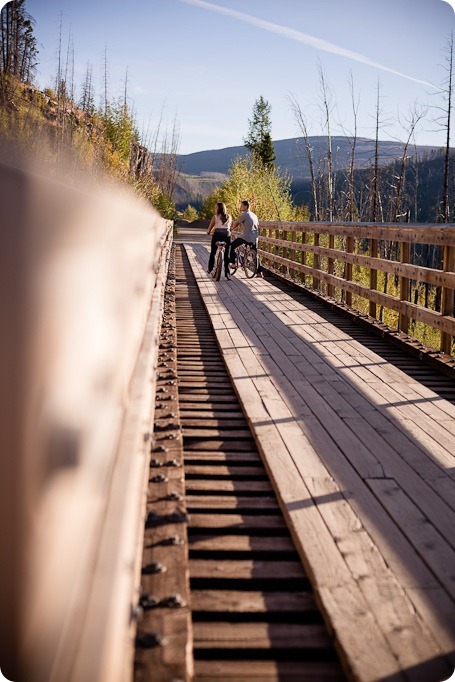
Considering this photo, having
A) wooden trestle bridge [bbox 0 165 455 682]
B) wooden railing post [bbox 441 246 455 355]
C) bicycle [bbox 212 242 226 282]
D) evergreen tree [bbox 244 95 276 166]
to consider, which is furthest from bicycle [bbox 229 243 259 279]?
evergreen tree [bbox 244 95 276 166]

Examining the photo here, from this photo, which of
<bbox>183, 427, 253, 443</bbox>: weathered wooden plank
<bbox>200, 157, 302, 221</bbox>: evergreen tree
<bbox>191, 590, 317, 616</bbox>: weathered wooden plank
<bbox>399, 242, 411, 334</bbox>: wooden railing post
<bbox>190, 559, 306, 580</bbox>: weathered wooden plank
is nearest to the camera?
<bbox>191, 590, 317, 616</bbox>: weathered wooden plank

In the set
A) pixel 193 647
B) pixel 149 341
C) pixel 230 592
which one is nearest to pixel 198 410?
pixel 149 341

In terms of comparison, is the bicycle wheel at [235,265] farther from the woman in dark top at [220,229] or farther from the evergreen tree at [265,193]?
the evergreen tree at [265,193]

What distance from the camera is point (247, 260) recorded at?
577 inches

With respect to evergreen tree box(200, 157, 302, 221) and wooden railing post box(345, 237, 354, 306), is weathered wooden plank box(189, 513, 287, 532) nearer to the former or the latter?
wooden railing post box(345, 237, 354, 306)

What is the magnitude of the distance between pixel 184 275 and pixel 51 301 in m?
14.5

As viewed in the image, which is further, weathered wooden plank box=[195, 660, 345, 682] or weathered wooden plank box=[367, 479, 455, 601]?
weathered wooden plank box=[367, 479, 455, 601]

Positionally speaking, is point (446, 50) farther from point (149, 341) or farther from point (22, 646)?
point (22, 646)

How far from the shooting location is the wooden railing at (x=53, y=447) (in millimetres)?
777

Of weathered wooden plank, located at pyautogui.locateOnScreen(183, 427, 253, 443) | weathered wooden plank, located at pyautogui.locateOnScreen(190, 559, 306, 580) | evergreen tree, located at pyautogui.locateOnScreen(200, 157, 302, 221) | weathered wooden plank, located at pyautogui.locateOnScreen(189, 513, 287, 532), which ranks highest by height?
evergreen tree, located at pyautogui.locateOnScreen(200, 157, 302, 221)

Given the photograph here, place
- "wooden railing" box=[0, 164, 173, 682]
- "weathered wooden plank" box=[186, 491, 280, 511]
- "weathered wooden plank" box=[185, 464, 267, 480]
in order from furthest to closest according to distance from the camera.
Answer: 1. "weathered wooden plank" box=[185, 464, 267, 480]
2. "weathered wooden plank" box=[186, 491, 280, 511]
3. "wooden railing" box=[0, 164, 173, 682]

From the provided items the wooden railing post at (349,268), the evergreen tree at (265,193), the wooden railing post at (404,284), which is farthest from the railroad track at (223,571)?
the evergreen tree at (265,193)

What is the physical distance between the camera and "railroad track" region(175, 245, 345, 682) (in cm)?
205

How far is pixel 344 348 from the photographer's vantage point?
6742mm
